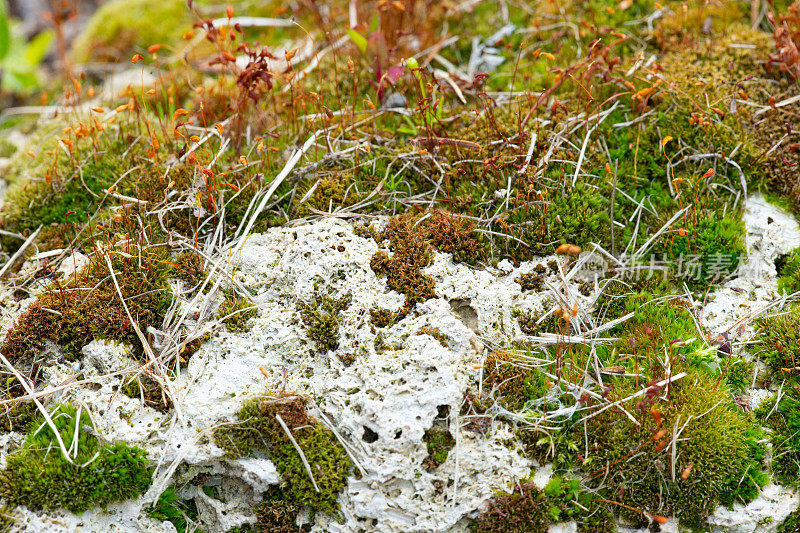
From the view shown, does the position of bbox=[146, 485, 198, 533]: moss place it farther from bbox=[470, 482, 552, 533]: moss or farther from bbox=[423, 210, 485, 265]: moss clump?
bbox=[423, 210, 485, 265]: moss clump

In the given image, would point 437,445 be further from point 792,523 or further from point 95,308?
point 95,308

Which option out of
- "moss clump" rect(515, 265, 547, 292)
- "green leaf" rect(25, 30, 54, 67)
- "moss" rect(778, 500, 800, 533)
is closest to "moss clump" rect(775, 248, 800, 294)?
Result: "moss" rect(778, 500, 800, 533)

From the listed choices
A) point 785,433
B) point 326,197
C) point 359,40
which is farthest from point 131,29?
point 785,433

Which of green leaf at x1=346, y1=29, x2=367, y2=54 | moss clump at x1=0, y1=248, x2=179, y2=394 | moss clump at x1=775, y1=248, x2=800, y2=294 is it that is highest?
green leaf at x1=346, y1=29, x2=367, y2=54

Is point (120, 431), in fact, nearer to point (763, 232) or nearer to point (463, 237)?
point (463, 237)

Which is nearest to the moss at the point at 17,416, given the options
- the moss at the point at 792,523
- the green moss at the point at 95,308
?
the green moss at the point at 95,308

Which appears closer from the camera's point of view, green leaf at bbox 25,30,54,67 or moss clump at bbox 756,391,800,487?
moss clump at bbox 756,391,800,487

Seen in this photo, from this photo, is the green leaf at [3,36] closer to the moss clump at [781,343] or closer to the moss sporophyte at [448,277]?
the moss sporophyte at [448,277]
